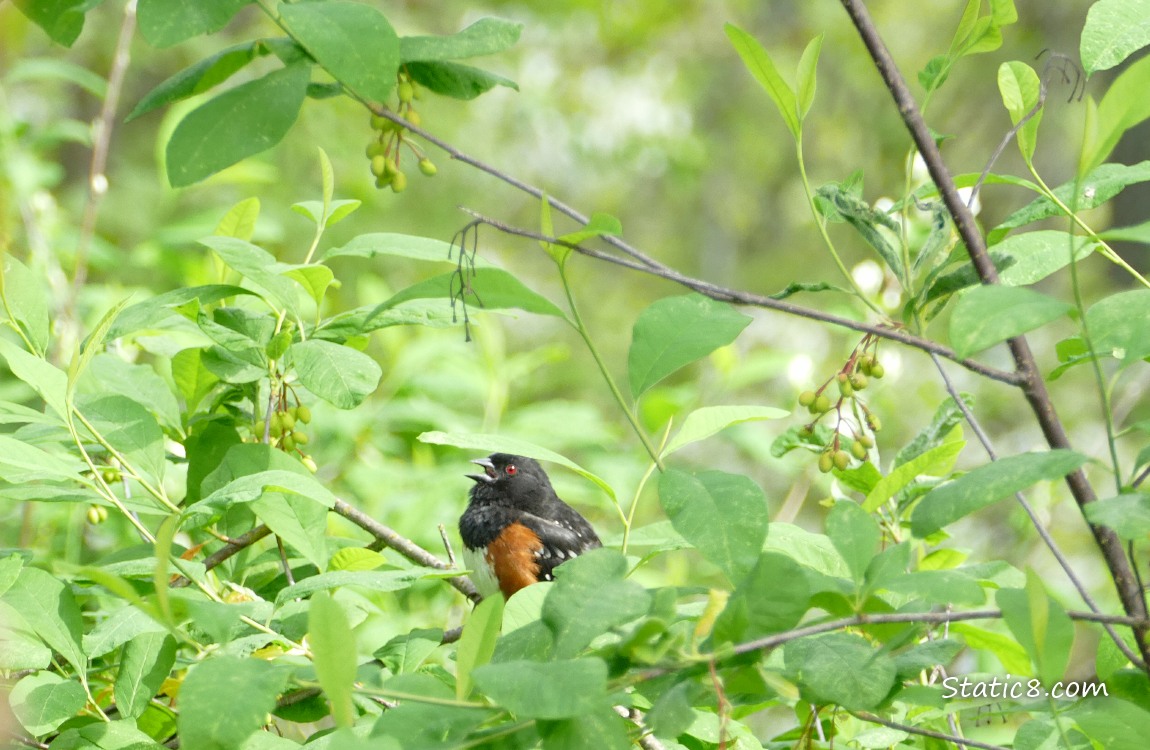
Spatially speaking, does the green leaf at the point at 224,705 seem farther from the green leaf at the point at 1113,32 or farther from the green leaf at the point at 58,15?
the green leaf at the point at 1113,32

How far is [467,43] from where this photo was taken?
1189mm

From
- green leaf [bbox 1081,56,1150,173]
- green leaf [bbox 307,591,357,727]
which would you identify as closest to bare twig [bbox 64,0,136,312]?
green leaf [bbox 307,591,357,727]

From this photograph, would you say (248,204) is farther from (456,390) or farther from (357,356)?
(456,390)

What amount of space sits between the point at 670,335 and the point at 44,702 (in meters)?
0.81

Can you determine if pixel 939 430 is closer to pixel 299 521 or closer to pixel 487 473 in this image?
pixel 299 521

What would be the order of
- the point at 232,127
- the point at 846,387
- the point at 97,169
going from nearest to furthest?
the point at 232,127, the point at 846,387, the point at 97,169

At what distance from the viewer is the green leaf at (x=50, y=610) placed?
1.22 m

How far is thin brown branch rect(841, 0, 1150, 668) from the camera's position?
3.12 feet

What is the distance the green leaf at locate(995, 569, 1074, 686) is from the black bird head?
8.41 ft

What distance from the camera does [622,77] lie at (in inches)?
363

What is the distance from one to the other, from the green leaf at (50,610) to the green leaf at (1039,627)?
3.31 ft

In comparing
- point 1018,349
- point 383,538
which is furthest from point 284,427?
point 1018,349

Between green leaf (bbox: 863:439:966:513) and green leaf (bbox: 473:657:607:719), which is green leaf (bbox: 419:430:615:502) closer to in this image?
green leaf (bbox: 863:439:966:513)

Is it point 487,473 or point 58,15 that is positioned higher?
point 58,15
